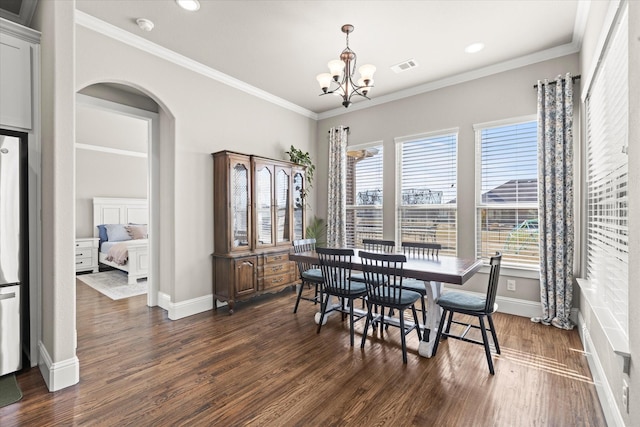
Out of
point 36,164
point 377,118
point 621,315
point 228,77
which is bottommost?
point 621,315

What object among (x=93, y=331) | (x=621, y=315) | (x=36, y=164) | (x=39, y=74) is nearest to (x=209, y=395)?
(x=93, y=331)

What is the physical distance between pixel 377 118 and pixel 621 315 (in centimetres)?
395

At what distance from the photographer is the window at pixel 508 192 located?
370 cm

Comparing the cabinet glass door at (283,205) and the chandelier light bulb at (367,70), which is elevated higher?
the chandelier light bulb at (367,70)

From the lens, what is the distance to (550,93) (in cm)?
341

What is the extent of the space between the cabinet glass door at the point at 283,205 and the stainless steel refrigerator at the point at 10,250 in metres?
2.71

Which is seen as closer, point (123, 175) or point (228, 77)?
point (228, 77)

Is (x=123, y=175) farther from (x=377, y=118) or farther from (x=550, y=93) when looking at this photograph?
(x=550, y=93)

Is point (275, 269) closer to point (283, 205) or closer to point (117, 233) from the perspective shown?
point (283, 205)

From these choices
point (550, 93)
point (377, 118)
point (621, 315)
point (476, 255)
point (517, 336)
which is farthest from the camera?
point (377, 118)

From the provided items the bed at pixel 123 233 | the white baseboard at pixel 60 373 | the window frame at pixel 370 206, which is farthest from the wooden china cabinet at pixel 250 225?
the bed at pixel 123 233

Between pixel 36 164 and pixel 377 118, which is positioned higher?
pixel 377 118

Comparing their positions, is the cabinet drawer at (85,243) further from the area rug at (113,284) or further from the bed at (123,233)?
the area rug at (113,284)

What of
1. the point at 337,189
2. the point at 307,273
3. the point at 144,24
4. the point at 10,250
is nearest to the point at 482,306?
the point at 307,273
